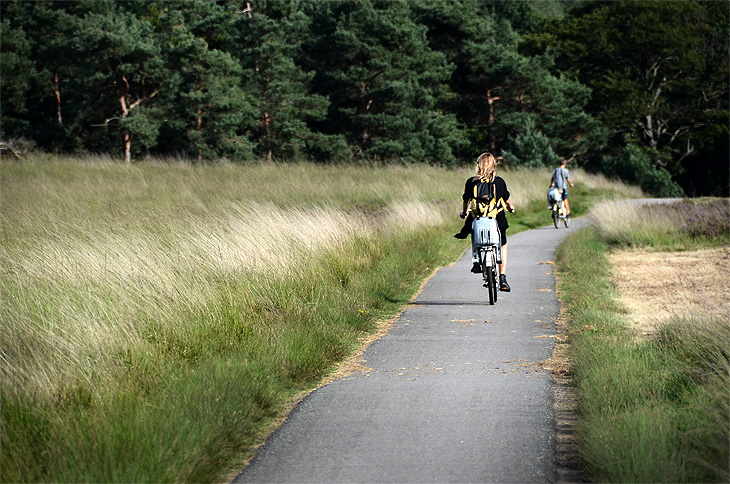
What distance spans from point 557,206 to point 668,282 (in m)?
10.1

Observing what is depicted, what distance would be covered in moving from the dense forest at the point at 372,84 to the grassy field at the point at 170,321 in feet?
82.6

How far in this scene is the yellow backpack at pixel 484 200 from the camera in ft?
32.1

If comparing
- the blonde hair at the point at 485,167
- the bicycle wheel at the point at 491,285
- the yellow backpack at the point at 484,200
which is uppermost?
the blonde hair at the point at 485,167

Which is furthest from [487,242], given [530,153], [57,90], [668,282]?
[57,90]

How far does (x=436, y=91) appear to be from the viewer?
54750 millimetres

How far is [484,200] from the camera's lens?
9.84 metres

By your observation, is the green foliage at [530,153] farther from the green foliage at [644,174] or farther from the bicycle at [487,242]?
the bicycle at [487,242]

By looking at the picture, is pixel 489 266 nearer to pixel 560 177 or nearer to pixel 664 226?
pixel 664 226

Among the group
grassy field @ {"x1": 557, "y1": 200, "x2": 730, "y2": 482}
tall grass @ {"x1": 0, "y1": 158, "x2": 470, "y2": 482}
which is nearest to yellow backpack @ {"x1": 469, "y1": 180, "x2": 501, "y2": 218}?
grassy field @ {"x1": 557, "y1": 200, "x2": 730, "y2": 482}

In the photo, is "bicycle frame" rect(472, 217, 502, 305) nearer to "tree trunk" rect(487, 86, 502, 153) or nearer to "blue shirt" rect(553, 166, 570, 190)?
"blue shirt" rect(553, 166, 570, 190)

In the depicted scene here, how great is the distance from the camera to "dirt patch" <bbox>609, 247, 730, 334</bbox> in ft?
32.8

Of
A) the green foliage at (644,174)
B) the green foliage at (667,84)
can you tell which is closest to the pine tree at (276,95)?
the green foliage at (644,174)

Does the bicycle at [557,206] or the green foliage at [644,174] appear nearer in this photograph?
the bicycle at [557,206]

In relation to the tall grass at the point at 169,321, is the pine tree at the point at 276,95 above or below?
above
